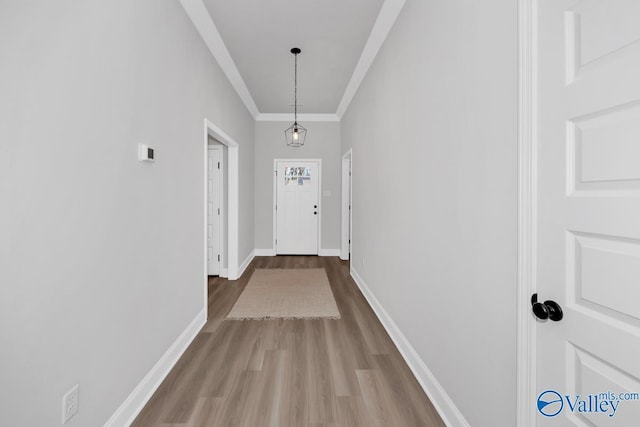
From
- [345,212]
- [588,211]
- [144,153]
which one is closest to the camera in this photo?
[588,211]

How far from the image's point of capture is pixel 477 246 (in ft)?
4.76

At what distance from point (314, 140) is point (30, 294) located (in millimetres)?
5469

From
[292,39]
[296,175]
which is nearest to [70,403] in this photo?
[292,39]

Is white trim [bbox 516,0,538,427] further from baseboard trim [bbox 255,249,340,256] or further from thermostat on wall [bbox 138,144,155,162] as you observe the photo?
baseboard trim [bbox 255,249,340,256]

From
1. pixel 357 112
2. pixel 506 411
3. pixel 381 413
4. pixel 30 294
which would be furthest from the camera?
pixel 357 112

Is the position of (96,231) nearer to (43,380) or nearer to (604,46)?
(43,380)

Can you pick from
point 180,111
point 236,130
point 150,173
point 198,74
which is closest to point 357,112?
point 236,130

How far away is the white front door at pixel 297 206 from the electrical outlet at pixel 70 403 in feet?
16.6

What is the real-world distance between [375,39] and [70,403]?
3.43 m

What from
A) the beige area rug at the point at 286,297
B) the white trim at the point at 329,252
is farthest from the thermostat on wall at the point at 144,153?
the white trim at the point at 329,252

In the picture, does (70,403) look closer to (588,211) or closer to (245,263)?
(588,211)

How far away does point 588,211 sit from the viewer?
3.00 feet

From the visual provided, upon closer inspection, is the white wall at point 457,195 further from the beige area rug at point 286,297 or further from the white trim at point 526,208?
the beige area rug at point 286,297

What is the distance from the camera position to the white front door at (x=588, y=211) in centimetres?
81
